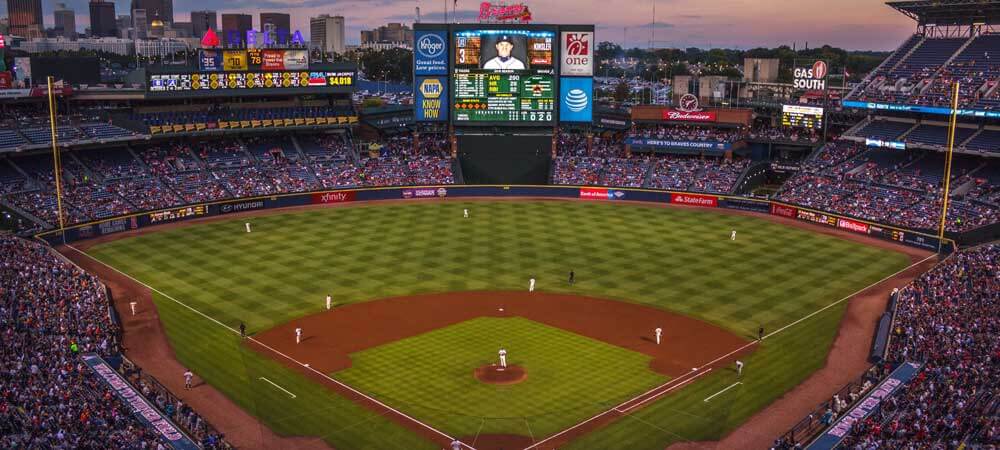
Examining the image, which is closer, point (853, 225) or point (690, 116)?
point (853, 225)

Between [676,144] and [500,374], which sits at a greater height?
[676,144]

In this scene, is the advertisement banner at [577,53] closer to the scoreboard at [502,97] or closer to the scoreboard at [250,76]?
the scoreboard at [502,97]

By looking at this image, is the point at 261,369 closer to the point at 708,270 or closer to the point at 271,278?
the point at 271,278

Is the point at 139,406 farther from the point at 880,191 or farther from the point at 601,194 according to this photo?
the point at 880,191

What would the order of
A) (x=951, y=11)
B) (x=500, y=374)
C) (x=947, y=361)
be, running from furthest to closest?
(x=951, y=11) → (x=500, y=374) → (x=947, y=361)

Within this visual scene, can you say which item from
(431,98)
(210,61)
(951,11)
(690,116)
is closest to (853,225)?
(690,116)

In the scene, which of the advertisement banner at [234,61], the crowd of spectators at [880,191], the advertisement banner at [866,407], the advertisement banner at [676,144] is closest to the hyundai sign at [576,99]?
the advertisement banner at [676,144]

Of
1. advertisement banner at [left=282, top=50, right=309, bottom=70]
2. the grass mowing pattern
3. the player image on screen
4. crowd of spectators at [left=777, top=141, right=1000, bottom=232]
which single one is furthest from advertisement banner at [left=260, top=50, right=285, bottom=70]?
crowd of spectators at [left=777, top=141, right=1000, bottom=232]
